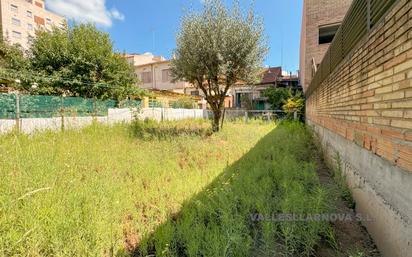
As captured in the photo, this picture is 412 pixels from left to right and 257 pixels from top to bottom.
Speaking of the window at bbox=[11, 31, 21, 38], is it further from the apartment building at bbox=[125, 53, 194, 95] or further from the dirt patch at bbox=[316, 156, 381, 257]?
the dirt patch at bbox=[316, 156, 381, 257]

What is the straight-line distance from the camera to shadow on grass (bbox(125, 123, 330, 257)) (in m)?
2.16

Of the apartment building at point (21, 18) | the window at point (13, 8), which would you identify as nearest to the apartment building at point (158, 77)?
the apartment building at point (21, 18)

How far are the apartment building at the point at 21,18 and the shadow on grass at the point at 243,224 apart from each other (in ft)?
132

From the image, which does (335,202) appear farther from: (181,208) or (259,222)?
(181,208)

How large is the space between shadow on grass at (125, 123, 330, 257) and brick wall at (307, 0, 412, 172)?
3.08 ft

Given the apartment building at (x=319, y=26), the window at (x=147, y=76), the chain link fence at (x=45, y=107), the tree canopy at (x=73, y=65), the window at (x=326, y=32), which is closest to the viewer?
the chain link fence at (x=45, y=107)

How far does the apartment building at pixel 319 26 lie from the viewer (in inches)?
569

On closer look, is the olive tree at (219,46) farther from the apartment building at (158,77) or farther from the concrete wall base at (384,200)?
the apartment building at (158,77)

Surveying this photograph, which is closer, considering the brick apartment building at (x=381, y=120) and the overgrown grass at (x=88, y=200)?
the brick apartment building at (x=381, y=120)

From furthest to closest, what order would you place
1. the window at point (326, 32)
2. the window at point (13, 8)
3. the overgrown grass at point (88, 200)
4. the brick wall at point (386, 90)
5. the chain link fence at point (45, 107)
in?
1. the window at point (13, 8)
2. the window at point (326, 32)
3. the chain link fence at point (45, 107)
4. the overgrown grass at point (88, 200)
5. the brick wall at point (386, 90)

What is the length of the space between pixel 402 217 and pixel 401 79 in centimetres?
107

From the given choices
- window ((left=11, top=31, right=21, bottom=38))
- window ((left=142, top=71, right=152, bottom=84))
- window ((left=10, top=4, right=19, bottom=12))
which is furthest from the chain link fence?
window ((left=10, top=4, right=19, bottom=12))

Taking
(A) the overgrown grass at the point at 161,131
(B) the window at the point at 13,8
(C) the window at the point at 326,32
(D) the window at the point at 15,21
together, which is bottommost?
(A) the overgrown grass at the point at 161,131

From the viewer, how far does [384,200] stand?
203 cm
